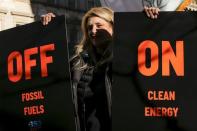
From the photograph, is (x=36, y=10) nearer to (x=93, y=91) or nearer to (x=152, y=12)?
(x=93, y=91)

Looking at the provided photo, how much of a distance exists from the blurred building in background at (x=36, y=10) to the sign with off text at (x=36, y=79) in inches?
608

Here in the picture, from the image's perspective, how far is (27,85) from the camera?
9.50 feet

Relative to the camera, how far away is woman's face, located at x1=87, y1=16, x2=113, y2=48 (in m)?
2.79

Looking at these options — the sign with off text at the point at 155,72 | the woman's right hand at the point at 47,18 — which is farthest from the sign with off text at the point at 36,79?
the sign with off text at the point at 155,72

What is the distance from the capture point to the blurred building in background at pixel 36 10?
806 inches

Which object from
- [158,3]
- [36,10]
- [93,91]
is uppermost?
[36,10]

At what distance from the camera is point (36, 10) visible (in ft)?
72.1

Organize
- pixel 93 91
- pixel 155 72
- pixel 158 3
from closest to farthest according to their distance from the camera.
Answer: pixel 155 72
pixel 93 91
pixel 158 3

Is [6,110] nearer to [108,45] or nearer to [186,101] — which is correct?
[108,45]

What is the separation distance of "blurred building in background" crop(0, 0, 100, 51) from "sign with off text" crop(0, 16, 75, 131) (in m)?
15.4

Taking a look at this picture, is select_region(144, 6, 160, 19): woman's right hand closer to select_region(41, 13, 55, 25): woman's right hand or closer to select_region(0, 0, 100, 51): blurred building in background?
select_region(41, 13, 55, 25): woman's right hand

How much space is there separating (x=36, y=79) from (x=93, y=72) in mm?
295

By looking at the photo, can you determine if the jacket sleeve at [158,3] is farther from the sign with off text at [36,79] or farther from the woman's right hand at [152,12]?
the woman's right hand at [152,12]

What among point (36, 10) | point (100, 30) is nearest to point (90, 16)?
point (100, 30)
